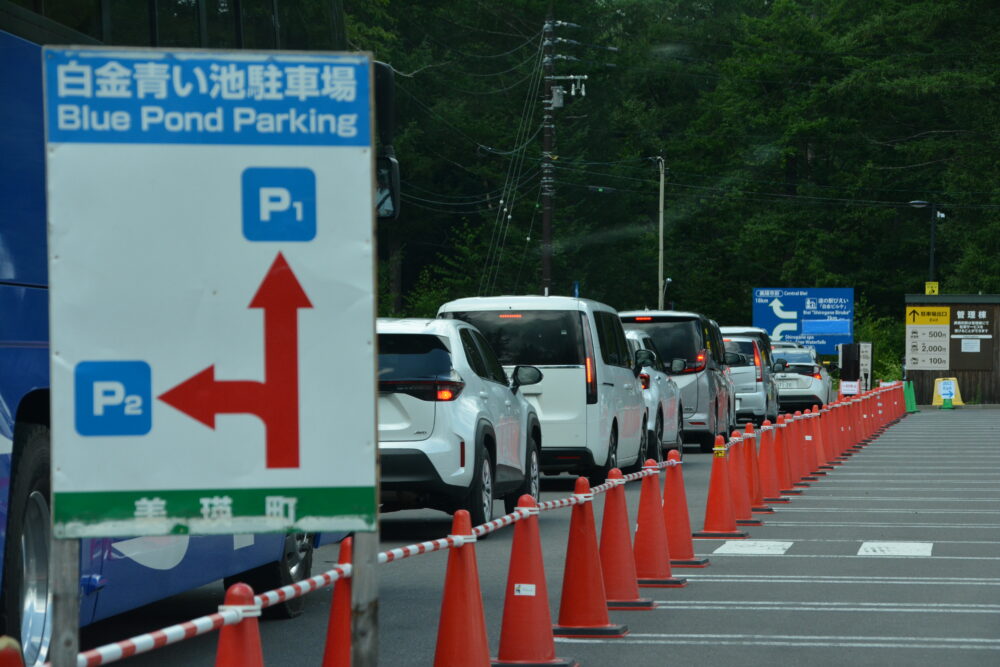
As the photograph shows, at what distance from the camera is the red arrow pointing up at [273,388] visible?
461 centimetres

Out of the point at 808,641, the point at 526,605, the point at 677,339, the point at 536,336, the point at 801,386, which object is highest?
the point at 536,336

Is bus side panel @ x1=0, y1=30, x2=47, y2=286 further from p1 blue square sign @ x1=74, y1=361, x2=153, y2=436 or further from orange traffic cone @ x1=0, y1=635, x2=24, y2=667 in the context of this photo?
orange traffic cone @ x1=0, y1=635, x2=24, y2=667

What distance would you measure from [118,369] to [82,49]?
0.81 m

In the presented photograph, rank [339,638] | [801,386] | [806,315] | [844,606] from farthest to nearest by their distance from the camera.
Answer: [806,315], [801,386], [844,606], [339,638]

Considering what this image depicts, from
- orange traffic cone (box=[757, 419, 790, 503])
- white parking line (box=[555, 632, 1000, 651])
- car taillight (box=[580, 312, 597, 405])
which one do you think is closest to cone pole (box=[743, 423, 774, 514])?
orange traffic cone (box=[757, 419, 790, 503])

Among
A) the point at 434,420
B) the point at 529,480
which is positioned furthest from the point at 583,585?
the point at 529,480

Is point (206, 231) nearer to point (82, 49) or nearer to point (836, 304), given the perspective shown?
point (82, 49)

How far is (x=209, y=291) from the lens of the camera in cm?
464

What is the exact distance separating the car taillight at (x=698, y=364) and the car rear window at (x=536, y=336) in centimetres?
900

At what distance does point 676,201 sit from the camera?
9225 centimetres

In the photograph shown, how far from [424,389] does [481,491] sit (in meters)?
1.00

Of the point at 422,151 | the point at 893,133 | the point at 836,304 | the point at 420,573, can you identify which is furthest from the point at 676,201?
the point at 420,573

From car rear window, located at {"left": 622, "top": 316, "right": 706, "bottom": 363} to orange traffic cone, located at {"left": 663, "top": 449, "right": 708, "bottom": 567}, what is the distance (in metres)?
14.7

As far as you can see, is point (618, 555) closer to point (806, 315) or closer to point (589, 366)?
point (589, 366)
